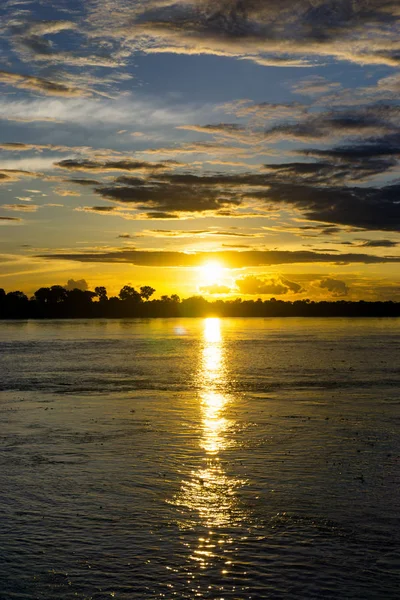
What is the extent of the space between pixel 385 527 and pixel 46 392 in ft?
101

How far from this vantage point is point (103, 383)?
4972 centimetres

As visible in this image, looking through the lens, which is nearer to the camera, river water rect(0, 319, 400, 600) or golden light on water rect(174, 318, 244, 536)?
river water rect(0, 319, 400, 600)

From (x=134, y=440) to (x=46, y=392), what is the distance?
17.9 metres

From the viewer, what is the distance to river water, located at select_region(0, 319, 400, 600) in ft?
44.0

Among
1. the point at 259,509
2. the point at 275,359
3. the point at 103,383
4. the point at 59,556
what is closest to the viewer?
the point at 59,556

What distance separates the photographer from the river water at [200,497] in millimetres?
13414

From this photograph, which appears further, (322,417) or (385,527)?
(322,417)

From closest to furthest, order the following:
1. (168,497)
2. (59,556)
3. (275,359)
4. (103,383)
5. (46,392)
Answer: (59,556) < (168,497) < (46,392) < (103,383) < (275,359)

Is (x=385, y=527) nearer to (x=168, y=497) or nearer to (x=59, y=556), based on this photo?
(x=168, y=497)

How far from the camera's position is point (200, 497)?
742 inches

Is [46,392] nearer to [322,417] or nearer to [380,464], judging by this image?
[322,417]

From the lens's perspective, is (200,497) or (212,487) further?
(212,487)

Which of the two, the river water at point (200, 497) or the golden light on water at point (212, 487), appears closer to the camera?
the river water at point (200, 497)

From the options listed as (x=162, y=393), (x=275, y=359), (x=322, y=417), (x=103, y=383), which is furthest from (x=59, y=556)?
(x=275, y=359)
